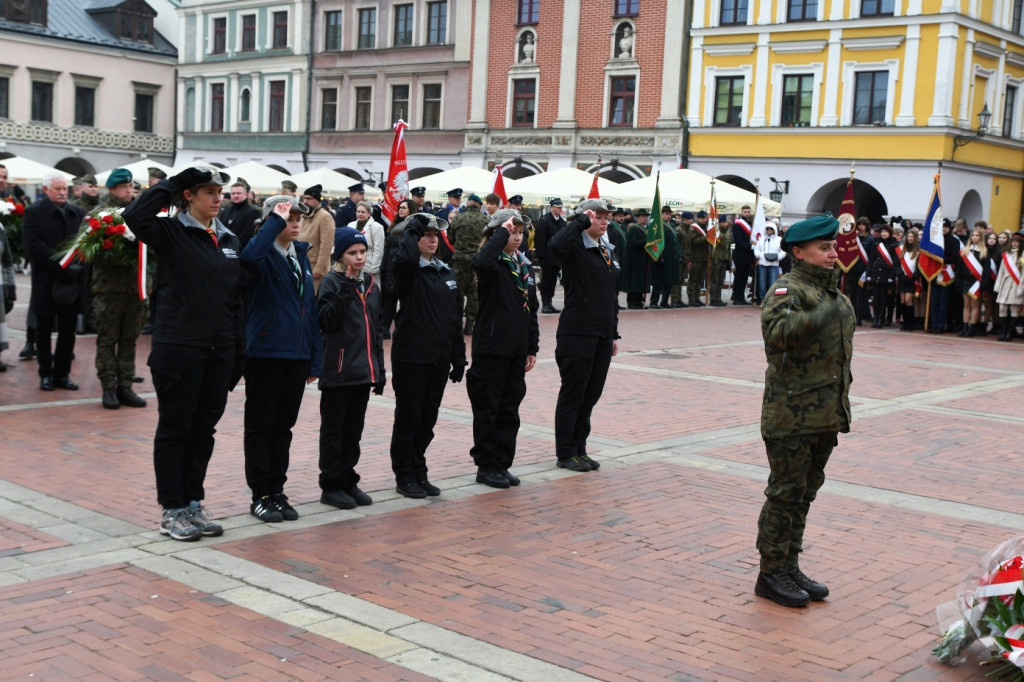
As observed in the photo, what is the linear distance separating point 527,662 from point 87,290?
307 inches

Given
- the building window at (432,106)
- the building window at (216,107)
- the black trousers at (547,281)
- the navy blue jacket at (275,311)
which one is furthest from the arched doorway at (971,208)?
the navy blue jacket at (275,311)

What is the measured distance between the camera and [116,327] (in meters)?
10.2

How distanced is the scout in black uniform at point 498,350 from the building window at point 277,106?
42810 millimetres

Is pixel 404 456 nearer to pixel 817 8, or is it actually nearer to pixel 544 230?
pixel 544 230

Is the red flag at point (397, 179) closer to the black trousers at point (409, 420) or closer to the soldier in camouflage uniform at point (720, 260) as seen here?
the black trousers at point (409, 420)

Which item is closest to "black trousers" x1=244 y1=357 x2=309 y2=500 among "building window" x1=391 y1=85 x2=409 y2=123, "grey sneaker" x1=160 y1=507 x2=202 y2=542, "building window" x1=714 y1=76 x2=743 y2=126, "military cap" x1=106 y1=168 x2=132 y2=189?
"grey sneaker" x1=160 y1=507 x2=202 y2=542

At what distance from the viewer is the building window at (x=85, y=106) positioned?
5075cm

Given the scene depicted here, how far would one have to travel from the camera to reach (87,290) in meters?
11.1

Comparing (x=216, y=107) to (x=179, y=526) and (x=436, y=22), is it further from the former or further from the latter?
(x=179, y=526)

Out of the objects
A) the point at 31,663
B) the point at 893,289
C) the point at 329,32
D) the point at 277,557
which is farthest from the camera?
the point at 329,32

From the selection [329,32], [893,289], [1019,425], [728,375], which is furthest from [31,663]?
[329,32]

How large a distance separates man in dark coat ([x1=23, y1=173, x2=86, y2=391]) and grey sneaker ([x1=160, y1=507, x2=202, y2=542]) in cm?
518

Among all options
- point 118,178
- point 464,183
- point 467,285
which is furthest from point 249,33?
point 118,178

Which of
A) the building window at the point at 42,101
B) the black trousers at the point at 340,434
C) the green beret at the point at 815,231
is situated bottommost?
the black trousers at the point at 340,434
